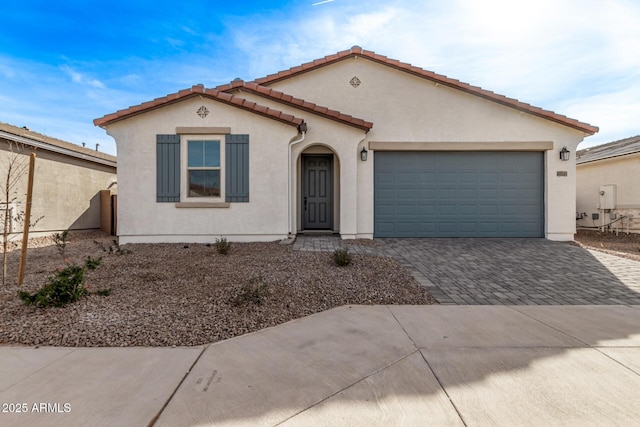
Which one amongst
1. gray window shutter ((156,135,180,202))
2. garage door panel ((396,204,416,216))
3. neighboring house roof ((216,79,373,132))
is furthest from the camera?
garage door panel ((396,204,416,216))

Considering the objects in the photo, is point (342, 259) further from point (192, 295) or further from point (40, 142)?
point (40, 142)

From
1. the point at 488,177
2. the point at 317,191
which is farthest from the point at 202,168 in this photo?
the point at 488,177

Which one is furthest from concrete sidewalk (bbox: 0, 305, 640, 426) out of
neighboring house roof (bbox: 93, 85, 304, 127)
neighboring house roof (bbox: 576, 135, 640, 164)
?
neighboring house roof (bbox: 576, 135, 640, 164)

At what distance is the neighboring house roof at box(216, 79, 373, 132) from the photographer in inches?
342

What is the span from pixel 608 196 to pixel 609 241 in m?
2.58

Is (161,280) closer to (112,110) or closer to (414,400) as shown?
(414,400)

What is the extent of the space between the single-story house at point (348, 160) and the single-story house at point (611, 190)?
4.53 m

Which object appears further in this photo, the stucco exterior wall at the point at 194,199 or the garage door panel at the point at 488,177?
the garage door panel at the point at 488,177

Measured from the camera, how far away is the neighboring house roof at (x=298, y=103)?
28.5 feet

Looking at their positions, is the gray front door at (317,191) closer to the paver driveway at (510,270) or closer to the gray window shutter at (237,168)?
the paver driveway at (510,270)

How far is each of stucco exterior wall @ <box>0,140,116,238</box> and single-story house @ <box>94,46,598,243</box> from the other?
4049mm

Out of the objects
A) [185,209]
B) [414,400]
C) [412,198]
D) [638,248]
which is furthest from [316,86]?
[638,248]

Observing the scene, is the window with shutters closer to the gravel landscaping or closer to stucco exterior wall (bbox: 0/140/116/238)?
the gravel landscaping

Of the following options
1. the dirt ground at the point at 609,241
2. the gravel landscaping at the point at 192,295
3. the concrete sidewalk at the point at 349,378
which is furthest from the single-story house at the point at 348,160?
the concrete sidewalk at the point at 349,378
